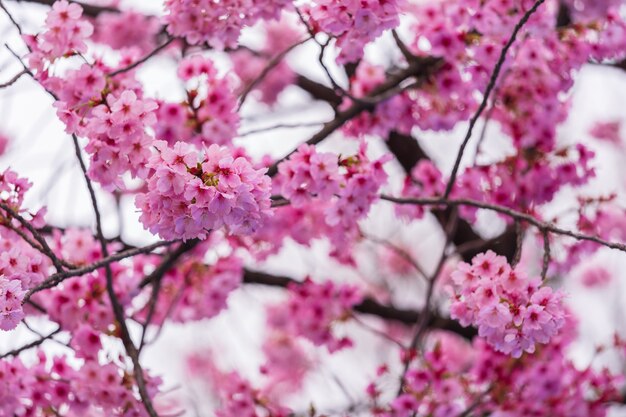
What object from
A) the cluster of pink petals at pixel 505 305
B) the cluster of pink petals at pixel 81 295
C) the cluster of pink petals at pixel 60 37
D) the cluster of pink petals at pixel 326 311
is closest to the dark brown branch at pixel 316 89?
the cluster of pink petals at pixel 326 311

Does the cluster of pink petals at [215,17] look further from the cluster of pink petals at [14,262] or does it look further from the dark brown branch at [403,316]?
the dark brown branch at [403,316]

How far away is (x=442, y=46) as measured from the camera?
3.92 metres

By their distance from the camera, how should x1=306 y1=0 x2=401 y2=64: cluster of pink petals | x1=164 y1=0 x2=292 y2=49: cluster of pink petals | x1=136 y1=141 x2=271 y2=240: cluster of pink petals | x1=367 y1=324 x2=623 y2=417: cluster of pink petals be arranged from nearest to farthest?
x1=136 y1=141 x2=271 y2=240: cluster of pink petals < x1=306 y1=0 x2=401 y2=64: cluster of pink petals < x1=164 y1=0 x2=292 y2=49: cluster of pink petals < x1=367 y1=324 x2=623 y2=417: cluster of pink petals

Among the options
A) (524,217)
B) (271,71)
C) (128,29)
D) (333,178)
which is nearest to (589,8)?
(271,71)

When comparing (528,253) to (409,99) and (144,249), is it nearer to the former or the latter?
(409,99)

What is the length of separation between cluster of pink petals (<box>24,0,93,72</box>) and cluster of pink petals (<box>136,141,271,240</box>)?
955 mm

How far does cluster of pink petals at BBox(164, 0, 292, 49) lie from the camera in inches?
125

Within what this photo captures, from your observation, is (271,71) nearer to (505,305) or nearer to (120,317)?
(120,317)

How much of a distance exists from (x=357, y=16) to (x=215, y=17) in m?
0.65

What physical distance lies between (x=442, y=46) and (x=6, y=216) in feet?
7.21

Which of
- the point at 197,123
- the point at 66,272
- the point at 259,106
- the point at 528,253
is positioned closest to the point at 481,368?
the point at 197,123

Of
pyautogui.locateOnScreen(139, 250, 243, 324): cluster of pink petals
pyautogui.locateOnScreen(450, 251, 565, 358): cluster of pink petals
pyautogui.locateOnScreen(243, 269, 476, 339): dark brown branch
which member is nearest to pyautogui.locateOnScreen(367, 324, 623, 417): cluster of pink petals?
pyautogui.locateOnScreen(243, 269, 476, 339): dark brown branch

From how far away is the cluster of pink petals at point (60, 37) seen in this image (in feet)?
9.99

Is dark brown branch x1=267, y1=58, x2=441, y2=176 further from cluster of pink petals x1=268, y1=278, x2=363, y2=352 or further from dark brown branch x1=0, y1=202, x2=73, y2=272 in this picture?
dark brown branch x1=0, y1=202, x2=73, y2=272
